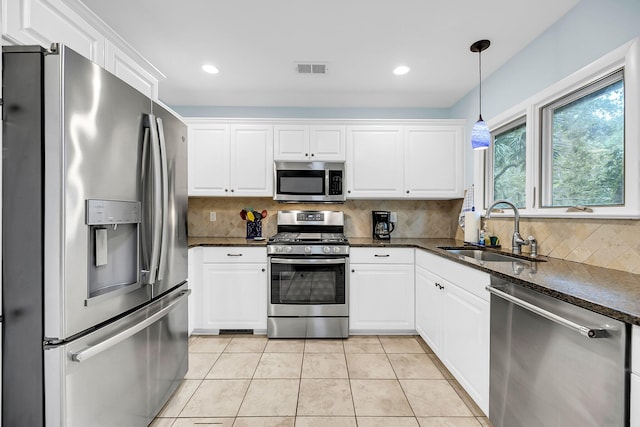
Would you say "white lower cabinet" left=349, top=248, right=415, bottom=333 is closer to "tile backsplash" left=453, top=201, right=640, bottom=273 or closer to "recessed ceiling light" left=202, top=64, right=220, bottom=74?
"tile backsplash" left=453, top=201, right=640, bottom=273

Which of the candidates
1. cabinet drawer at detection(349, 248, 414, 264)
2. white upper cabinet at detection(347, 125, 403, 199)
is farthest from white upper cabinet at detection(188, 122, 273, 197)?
cabinet drawer at detection(349, 248, 414, 264)

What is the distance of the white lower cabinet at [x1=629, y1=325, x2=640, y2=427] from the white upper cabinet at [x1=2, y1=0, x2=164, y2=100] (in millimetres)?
2264

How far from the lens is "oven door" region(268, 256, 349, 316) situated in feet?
9.65

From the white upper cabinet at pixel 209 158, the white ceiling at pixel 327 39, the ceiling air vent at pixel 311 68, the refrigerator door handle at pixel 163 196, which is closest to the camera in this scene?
the refrigerator door handle at pixel 163 196

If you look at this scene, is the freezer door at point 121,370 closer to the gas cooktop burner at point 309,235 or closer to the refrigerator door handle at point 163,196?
the refrigerator door handle at point 163,196

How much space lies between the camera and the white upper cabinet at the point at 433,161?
10.8 feet

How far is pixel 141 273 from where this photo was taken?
1509mm

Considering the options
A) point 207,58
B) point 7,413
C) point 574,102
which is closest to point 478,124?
point 574,102

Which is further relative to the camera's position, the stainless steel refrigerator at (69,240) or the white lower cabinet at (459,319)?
the white lower cabinet at (459,319)

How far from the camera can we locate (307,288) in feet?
9.66

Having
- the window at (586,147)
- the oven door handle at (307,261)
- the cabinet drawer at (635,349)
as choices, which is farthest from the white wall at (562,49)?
the oven door handle at (307,261)

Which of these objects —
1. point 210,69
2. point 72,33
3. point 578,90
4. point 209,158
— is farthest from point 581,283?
point 209,158

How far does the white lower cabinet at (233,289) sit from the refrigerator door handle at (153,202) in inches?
56.9

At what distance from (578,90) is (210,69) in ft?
8.89
